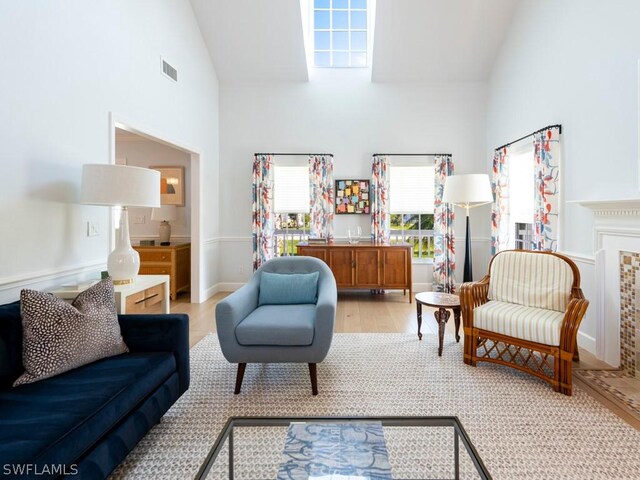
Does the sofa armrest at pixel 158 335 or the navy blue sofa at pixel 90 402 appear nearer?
the navy blue sofa at pixel 90 402

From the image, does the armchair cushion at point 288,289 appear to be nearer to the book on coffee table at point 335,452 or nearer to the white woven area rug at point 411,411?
the white woven area rug at point 411,411

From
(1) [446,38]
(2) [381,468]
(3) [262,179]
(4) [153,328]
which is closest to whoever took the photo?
(2) [381,468]

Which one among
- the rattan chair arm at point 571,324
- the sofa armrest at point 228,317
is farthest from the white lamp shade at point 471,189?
the sofa armrest at point 228,317

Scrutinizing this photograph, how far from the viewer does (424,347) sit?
3234mm

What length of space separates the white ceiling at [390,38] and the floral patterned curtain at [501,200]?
1.57m

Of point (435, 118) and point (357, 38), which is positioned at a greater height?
point (357, 38)

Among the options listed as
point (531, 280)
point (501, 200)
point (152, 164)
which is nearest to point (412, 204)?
point (501, 200)

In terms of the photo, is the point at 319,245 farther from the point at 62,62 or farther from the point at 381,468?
the point at 381,468

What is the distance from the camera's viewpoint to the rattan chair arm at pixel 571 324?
2345mm

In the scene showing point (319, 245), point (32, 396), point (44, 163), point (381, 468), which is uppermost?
point (44, 163)

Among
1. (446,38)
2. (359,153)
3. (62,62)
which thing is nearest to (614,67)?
(446,38)

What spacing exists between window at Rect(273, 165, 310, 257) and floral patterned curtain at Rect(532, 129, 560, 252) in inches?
124

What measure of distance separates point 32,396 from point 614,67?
4.38 m

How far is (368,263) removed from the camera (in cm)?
501
